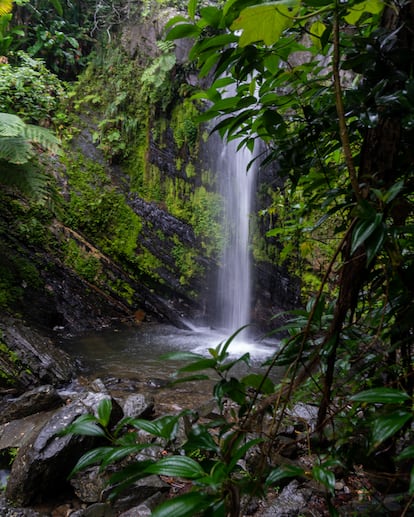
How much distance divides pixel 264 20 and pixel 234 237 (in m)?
6.37

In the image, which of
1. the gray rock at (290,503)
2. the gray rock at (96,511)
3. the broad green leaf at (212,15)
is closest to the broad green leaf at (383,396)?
the broad green leaf at (212,15)

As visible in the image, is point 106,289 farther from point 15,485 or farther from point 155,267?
point 15,485

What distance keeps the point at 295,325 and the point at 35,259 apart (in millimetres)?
5961

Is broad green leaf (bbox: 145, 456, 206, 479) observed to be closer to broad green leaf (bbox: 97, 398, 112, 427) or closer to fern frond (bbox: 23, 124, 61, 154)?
broad green leaf (bbox: 97, 398, 112, 427)

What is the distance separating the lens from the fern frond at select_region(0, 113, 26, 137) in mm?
4316

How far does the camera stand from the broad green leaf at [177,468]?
1.79 ft

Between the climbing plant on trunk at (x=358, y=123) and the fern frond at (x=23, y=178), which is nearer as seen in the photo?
the climbing plant on trunk at (x=358, y=123)

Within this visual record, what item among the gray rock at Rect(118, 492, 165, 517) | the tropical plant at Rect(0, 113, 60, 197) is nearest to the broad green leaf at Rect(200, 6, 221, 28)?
the gray rock at Rect(118, 492, 165, 517)

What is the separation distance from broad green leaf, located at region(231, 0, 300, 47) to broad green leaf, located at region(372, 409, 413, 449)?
672 millimetres

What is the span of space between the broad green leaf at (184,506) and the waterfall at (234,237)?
6.33m

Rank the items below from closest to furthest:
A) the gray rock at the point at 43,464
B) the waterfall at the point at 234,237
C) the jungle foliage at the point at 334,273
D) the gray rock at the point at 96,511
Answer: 1. the jungle foliage at the point at 334,273
2. the gray rock at the point at 96,511
3. the gray rock at the point at 43,464
4. the waterfall at the point at 234,237

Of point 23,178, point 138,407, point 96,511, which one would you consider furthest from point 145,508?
point 23,178

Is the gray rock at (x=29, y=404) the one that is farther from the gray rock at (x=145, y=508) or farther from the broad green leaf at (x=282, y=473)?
the broad green leaf at (x=282, y=473)

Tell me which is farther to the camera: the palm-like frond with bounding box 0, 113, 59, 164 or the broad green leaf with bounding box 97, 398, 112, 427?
the palm-like frond with bounding box 0, 113, 59, 164
